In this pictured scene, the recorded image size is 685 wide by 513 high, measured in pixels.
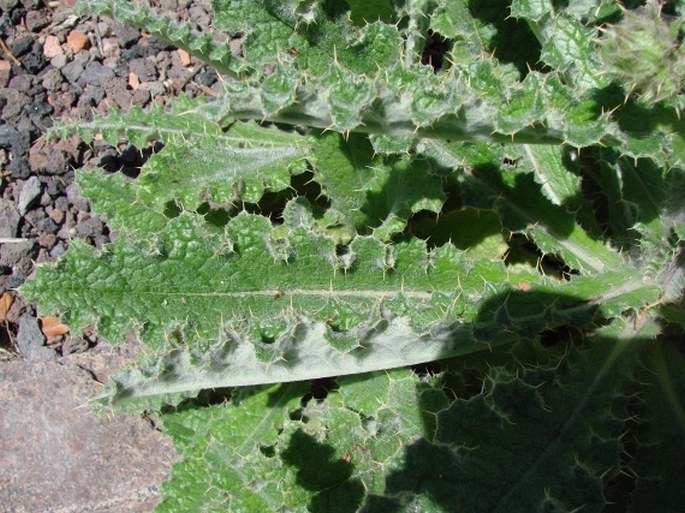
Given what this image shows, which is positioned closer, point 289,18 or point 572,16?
point 572,16

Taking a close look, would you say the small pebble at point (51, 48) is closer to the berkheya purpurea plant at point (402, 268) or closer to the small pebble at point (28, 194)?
the small pebble at point (28, 194)

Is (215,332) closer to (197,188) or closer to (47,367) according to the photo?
(197,188)

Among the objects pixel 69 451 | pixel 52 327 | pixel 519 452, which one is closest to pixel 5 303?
pixel 52 327

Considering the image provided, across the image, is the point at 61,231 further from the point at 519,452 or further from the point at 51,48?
the point at 519,452

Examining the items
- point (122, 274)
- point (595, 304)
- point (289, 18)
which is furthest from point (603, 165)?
point (122, 274)

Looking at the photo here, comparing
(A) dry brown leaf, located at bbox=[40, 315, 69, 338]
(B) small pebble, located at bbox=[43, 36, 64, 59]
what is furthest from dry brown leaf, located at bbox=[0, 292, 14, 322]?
(B) small pebble, located at bbox=[43, 36, 64, 59]

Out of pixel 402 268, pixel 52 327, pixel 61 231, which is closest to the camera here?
pixel 402 268
